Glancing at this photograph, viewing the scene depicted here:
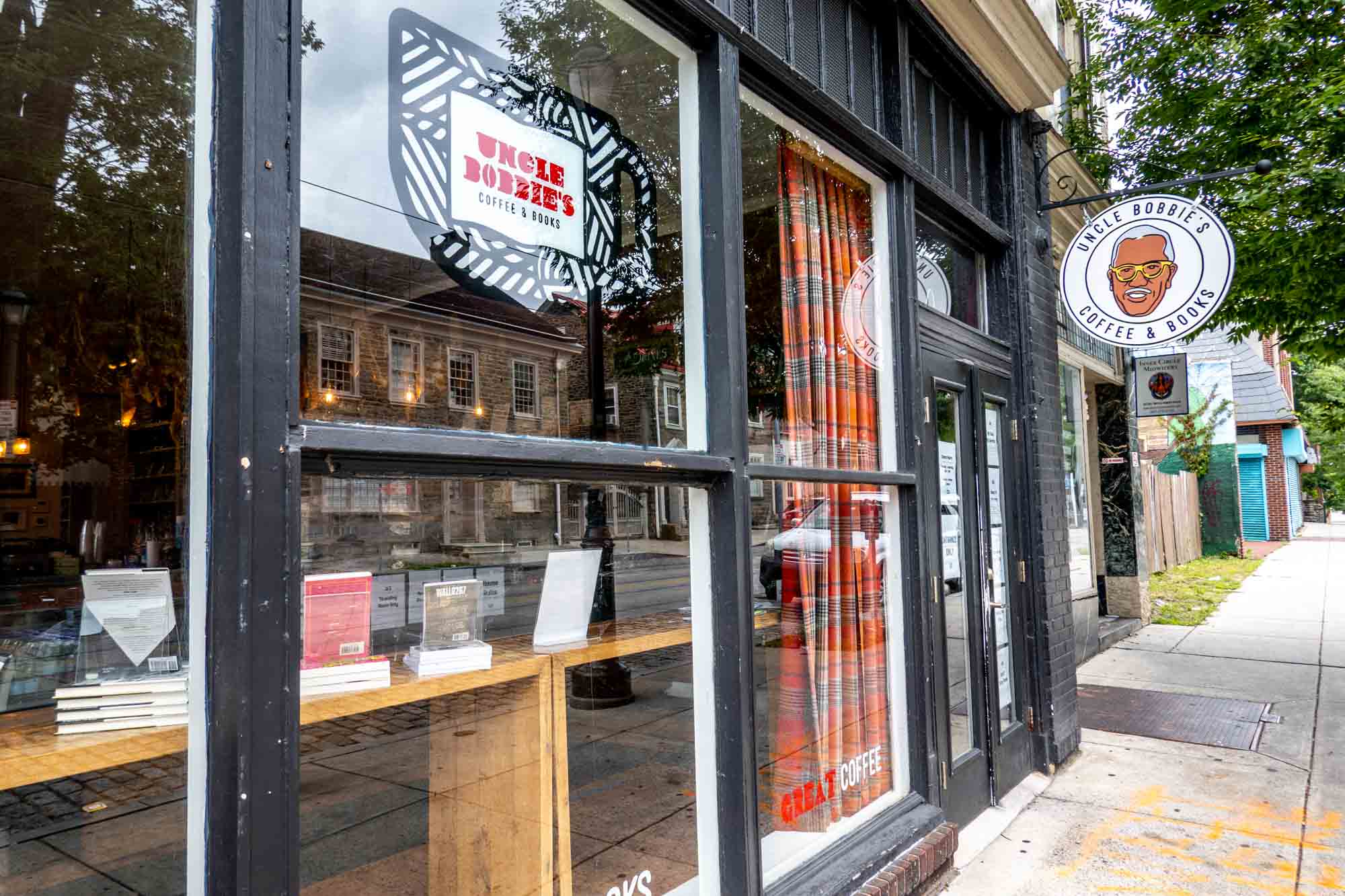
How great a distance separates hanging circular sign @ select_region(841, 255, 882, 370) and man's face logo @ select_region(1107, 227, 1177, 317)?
2217mm

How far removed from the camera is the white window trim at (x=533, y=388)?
269cm

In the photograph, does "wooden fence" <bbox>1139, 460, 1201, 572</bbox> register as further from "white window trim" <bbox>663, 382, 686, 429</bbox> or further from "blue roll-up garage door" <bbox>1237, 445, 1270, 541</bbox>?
"white window trim" <bbox>663, 382, 686, 429</bbox>

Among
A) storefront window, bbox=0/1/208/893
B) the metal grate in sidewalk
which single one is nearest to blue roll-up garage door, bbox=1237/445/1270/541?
the metal grate in sidewalk

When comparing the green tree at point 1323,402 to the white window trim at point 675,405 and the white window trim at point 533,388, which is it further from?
the white window trim at point 533,388

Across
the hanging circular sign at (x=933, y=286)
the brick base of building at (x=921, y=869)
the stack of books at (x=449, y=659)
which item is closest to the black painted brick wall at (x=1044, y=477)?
the hanging circular sign at (x=933, y=286)

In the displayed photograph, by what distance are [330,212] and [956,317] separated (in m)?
3.42

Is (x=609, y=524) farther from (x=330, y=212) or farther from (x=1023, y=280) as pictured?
(x=1023, y=280)

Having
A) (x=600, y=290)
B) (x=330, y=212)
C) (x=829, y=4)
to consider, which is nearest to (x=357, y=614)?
Answer: (x=330, y=212)

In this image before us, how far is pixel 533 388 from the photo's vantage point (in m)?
2.93

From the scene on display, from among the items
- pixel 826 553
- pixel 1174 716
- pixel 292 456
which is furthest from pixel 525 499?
pixel 1174 716

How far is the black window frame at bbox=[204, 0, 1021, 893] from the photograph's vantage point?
55.6 inches

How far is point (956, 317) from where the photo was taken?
14.7 feet

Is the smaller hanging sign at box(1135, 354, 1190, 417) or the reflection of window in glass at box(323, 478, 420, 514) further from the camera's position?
the smaller hanging sign at box(1135, 354, 1190, 417)

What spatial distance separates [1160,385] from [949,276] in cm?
669
